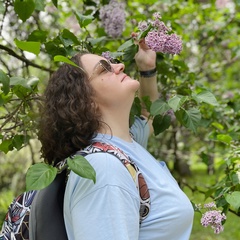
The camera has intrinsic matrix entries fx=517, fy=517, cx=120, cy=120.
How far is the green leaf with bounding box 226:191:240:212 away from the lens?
195 centimetres

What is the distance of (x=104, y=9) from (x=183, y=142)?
394 centimetres

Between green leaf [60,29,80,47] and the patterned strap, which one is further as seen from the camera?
green leaf [60,29,80,47]

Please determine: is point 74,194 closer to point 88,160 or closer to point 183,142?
point 88,160

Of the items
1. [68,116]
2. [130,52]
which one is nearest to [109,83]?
[68,116]

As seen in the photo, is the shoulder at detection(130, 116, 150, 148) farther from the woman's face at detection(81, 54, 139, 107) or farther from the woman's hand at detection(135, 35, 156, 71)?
the woman's face at detection(81, 54, 139, 107)

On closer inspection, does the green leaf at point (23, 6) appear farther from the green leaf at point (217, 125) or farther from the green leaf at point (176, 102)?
the green leaf at point (217, 125)

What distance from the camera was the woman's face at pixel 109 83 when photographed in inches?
71.6

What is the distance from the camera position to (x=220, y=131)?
10.2 feet

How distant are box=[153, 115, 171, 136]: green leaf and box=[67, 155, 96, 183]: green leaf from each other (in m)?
0.82

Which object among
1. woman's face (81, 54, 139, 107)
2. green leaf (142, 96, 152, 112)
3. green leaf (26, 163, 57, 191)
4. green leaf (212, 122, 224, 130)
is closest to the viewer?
green leaf (26, 163, 57, 191)

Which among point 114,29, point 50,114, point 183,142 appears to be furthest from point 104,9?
point 183,142

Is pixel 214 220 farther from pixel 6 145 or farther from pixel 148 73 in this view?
pixel 6 145

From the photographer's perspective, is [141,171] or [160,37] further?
[160,37]

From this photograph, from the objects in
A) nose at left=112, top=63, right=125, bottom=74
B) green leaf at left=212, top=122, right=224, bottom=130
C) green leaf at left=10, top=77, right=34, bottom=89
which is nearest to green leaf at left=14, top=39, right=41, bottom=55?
green leaf at left=10, top=77, right=34, bottom=89
